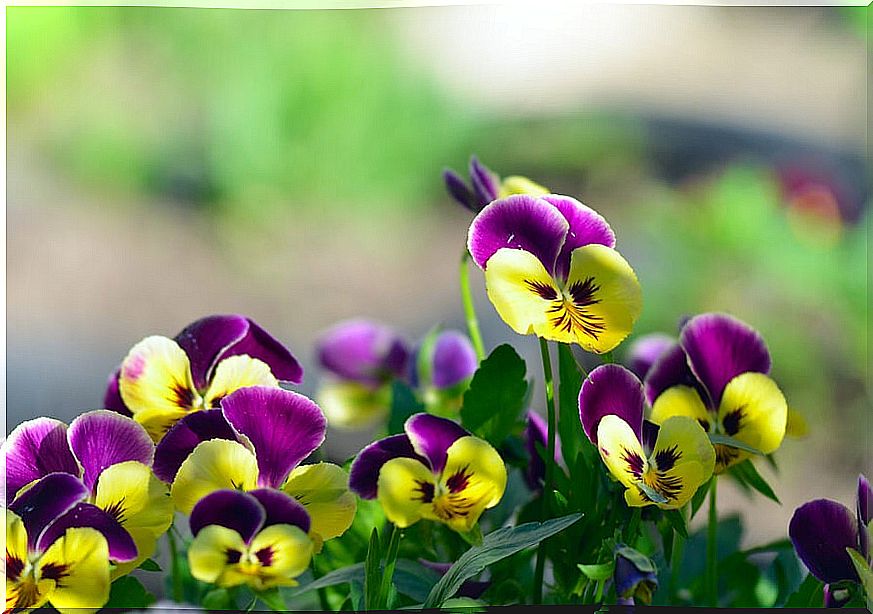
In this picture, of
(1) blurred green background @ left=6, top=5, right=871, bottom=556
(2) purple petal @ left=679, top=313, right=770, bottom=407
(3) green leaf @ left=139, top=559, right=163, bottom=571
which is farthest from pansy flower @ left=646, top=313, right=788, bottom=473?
(1) blurred green background @ left=6, top=5, right=871, bottom=556

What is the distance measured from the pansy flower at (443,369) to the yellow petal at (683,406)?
0.63 ft

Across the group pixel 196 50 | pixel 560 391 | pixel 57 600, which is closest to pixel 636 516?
pixel 560 391

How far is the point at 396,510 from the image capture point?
0.34m

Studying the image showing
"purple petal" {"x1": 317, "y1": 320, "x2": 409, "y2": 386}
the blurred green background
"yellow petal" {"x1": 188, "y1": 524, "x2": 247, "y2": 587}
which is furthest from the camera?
the blurred green background

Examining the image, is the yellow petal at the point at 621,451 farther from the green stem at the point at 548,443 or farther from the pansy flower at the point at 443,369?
the pansy flower at the point at 443,369

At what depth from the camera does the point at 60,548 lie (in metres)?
0.33

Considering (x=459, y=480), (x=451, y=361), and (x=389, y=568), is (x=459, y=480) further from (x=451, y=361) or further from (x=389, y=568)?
(x=451, y=361)

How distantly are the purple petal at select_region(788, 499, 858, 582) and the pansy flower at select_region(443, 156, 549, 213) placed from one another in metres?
0.18

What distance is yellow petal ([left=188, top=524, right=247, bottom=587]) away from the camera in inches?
12.3

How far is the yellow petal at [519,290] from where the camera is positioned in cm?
35

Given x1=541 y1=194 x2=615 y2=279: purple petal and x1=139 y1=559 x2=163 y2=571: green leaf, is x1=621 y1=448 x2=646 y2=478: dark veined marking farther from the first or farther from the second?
x1=139 y1=559 x2=163 y2=571: green leaf

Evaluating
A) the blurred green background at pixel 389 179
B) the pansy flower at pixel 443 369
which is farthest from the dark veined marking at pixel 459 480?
the blurred green background at pixel 389 179

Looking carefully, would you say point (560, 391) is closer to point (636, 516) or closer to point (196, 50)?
point (636, 516)

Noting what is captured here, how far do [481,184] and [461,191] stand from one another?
16 mm
